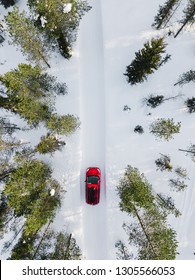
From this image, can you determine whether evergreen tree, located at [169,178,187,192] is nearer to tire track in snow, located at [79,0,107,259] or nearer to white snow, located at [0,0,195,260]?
white snow, located at [0,0,195,260]

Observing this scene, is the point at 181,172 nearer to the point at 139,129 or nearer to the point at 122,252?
the point at 139,129

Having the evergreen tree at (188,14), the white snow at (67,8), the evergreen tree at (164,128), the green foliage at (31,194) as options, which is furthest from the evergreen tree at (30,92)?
the evergreen tree at (188,14)

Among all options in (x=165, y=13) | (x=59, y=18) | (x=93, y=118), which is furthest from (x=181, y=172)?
(x=59, y=18)

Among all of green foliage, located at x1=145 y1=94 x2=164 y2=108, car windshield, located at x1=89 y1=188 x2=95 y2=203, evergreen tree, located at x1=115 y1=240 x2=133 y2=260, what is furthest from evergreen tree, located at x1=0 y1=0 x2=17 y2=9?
evergreen tree, located at x1=115 y1=240 x2=133 y2=260

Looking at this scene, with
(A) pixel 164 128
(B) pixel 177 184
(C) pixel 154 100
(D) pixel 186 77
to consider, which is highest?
(D) pixel 186 77

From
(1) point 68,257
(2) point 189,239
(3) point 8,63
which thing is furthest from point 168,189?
(3) point 8,63

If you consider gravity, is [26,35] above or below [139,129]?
above
